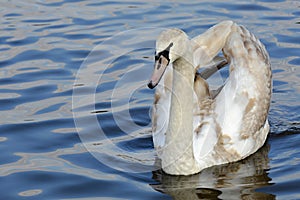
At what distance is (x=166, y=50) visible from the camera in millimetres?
6898

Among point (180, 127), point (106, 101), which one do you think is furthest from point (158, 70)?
point (106, 101)

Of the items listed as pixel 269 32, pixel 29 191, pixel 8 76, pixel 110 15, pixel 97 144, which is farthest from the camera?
pixel 110 15

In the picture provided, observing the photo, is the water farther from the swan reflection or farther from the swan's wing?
the swan's wing

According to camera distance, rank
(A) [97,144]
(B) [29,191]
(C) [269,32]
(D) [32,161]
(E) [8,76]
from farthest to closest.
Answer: (C) [269,32] → (E) [8,76] → (A) [97,144] → (D) [32,161] → (B) [29,191]

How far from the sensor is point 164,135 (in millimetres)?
8375

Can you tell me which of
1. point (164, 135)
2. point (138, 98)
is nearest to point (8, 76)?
point (138, 98)

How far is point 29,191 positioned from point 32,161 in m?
0.76

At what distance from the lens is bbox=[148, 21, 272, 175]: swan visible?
25.7 ft

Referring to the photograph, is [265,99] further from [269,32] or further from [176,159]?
[269,32]

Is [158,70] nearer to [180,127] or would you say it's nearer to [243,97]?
[180,127]

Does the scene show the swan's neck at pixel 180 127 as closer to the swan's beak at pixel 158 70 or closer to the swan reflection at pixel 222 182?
the swan reflection at pixel 222 182

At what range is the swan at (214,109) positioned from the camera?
7824mm

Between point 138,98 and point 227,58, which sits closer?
point 227,58

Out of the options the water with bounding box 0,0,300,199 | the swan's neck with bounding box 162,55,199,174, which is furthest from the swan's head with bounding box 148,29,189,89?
the water with bounding box 0,0,300,199
